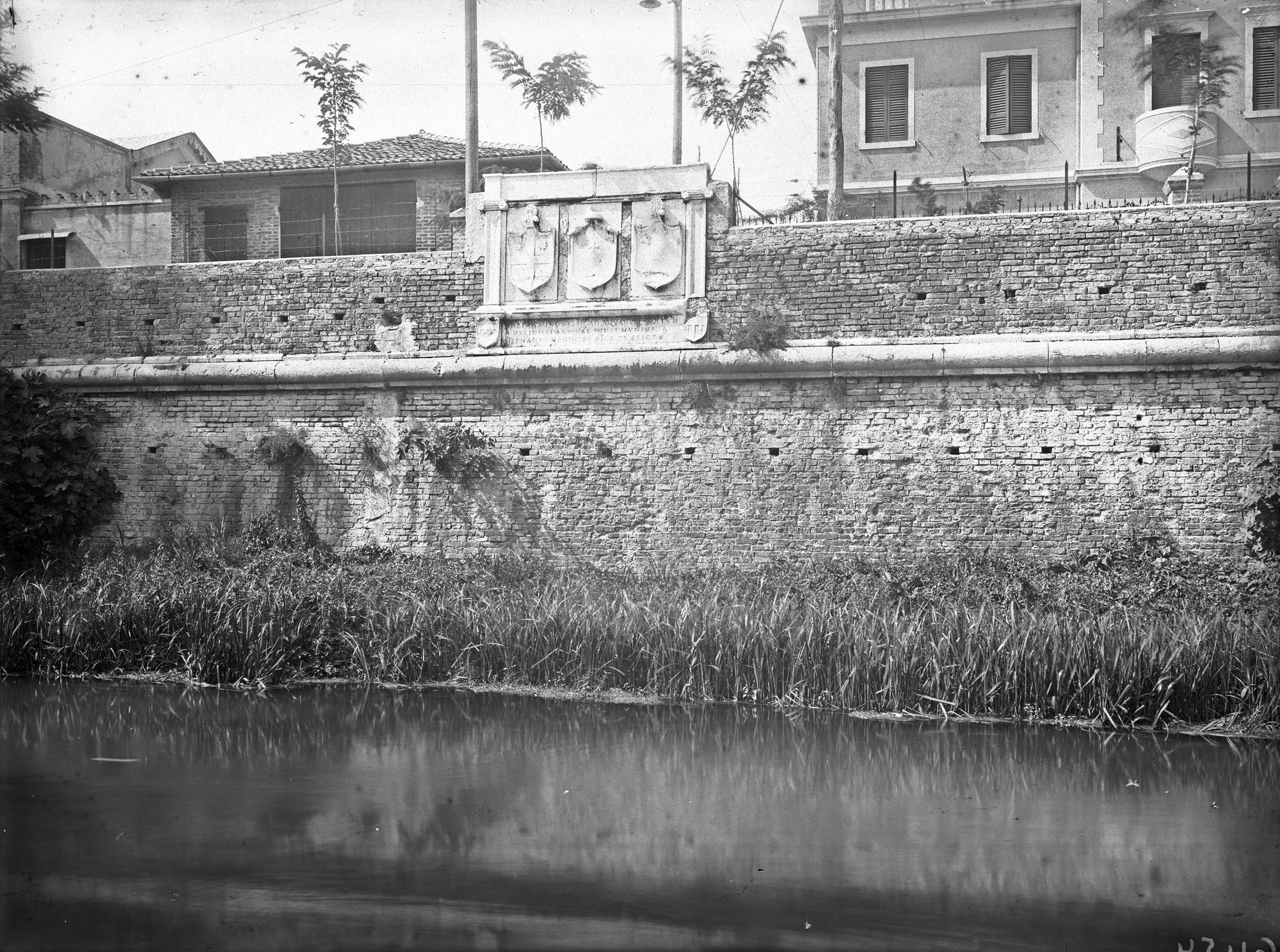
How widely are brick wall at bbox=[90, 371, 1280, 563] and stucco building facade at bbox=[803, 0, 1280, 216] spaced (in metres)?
5.82

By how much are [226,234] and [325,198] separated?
1.96m

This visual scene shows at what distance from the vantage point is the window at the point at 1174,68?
13.6 m

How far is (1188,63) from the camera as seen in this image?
13.9 meters

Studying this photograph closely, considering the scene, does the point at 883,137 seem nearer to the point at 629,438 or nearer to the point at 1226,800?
the point at 629,438

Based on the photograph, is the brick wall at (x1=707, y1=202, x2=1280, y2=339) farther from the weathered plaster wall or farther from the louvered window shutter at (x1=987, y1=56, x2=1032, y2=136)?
the weathered plaster wall

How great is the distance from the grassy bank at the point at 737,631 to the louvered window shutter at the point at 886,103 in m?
9.56

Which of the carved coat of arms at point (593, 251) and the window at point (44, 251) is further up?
the window at point (44, 251)

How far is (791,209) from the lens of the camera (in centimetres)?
1692

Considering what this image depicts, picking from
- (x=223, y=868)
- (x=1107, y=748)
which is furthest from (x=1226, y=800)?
(x=223, y=868)

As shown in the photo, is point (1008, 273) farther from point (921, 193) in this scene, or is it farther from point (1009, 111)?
point (1009, 111)

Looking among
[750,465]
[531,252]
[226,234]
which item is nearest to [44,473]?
[531,252]

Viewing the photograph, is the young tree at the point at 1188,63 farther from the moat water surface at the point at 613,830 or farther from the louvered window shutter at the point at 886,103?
the moat water surface at the point at 613,830

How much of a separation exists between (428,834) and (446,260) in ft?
26.0

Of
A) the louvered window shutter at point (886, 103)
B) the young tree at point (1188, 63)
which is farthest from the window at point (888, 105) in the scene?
the young tree at point (1188, 63)
